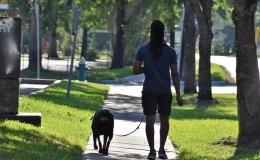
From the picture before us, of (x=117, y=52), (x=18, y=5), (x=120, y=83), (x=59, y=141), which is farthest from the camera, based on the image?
(x=117, y=52)

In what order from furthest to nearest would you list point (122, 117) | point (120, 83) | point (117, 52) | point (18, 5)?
point (117, 52) < point (120, 83) < point (18, 5) < point (122, 117)

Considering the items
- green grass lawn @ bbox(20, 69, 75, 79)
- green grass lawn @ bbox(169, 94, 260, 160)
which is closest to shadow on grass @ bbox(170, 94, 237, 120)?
green grass lawn @ bbox(169, 94, 260, 160)

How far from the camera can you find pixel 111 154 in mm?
12477

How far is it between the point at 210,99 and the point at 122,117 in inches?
247

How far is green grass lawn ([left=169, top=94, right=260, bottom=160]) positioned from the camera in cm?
1230

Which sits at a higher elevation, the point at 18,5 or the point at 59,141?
the point at 18,5

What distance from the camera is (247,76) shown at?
1330 centimetres

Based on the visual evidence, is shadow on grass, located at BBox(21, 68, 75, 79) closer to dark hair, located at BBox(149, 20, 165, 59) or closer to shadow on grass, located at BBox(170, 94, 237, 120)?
shadow on grass, located at BBox(170, 94, 237, 120)

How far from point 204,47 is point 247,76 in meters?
12.1

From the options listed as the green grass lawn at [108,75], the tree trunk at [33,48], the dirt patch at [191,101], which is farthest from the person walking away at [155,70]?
the green grass lawn at [108,75]

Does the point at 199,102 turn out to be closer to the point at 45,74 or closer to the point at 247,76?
the point at 247,76

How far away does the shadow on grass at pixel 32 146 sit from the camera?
10.3 metres

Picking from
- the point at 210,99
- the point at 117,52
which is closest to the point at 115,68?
the point at 117,52

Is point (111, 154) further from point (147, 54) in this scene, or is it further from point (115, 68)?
point (115, 68)
